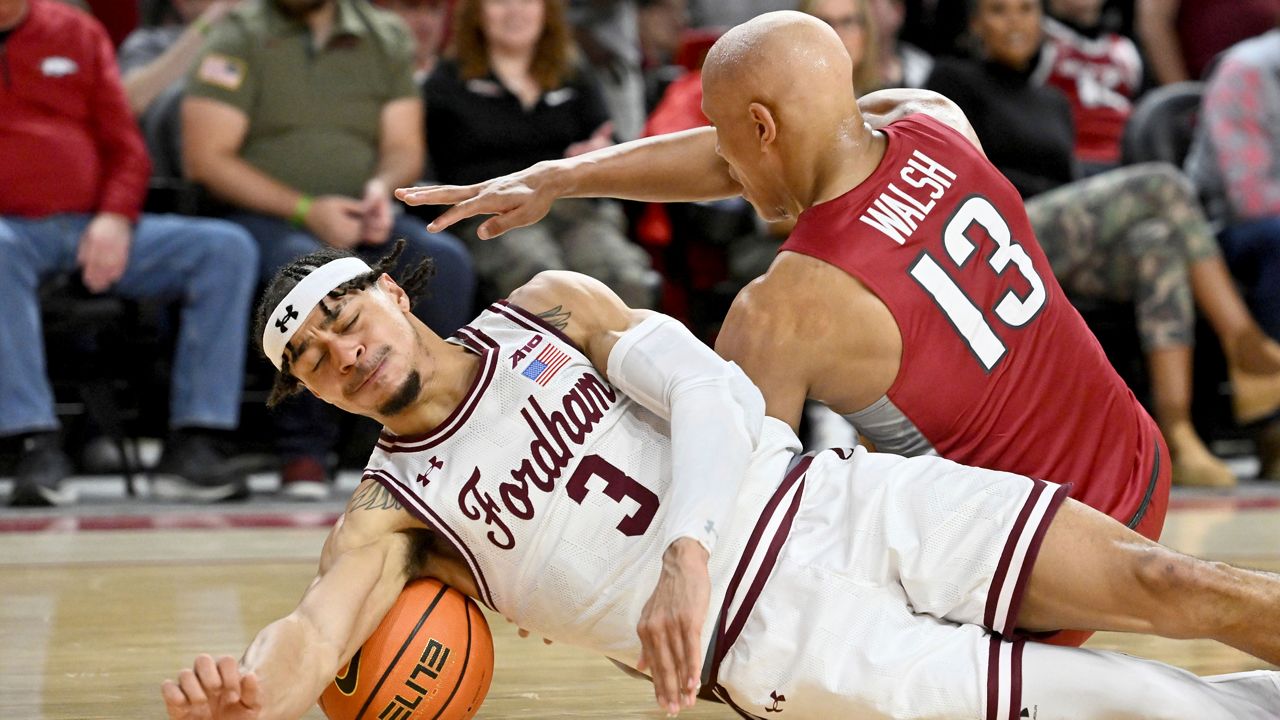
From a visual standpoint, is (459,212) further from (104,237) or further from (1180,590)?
(104,237)

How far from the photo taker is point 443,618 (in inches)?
113

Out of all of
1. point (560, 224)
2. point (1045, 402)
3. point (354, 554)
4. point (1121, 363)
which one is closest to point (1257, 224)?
point (1121, 363)

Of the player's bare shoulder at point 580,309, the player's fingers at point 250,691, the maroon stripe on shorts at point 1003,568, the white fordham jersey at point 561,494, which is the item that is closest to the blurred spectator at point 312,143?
the player's bare shoulder at point 580,309

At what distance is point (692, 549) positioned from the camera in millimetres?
2486

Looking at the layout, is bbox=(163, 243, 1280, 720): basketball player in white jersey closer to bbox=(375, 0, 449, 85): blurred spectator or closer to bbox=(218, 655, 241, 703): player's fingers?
bbox=(218, 655, 241, 703): player's fingers

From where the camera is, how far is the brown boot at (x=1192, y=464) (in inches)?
256

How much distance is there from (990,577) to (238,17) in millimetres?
4551

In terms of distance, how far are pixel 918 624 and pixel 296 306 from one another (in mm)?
1258

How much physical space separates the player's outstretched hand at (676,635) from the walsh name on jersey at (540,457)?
0.43 metres

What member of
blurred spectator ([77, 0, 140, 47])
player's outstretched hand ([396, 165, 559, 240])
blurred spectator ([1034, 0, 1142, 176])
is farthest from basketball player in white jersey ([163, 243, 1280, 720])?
blurred spectator ([1034, 0, 1142, 176])

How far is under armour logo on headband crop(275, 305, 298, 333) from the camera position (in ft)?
9.49

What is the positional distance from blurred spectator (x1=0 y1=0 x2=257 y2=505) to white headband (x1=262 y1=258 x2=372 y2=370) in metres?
3.03

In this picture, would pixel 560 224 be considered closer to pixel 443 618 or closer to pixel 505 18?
pixel 505 18

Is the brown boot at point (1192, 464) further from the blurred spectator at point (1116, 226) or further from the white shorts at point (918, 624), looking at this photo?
the white shorts at point (918, 624)
